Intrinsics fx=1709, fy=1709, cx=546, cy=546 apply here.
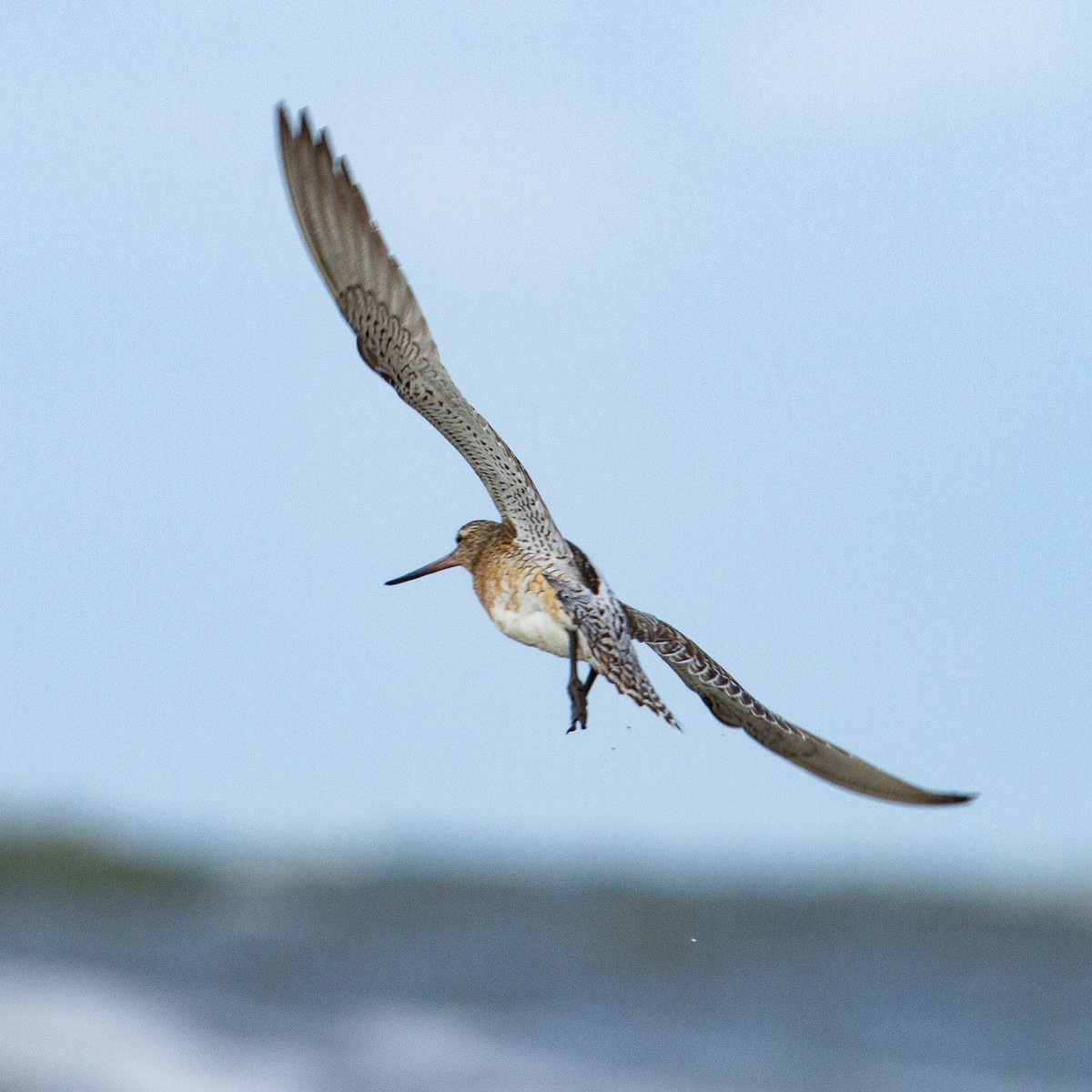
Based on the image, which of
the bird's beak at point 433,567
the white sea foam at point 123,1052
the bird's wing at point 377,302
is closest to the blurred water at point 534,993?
the white sea foam at point 123,1052

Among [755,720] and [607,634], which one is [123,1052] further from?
[607,634]

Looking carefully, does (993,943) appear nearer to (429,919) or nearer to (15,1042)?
(429,919)

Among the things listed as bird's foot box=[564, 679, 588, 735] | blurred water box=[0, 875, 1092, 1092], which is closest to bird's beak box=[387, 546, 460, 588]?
bird's foot box=[564, 679, 588, 735]

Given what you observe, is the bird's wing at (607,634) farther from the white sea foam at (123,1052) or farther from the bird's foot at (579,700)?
the white sea foam at (123,1052)

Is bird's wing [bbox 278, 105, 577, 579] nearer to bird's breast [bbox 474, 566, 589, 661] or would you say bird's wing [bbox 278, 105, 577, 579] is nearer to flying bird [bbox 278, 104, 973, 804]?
flying bird [bbox 278, 104, 973, 804]

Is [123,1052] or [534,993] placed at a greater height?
[534,993]

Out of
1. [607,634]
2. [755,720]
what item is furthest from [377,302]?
[755,720]

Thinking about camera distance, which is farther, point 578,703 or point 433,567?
point 433,567
